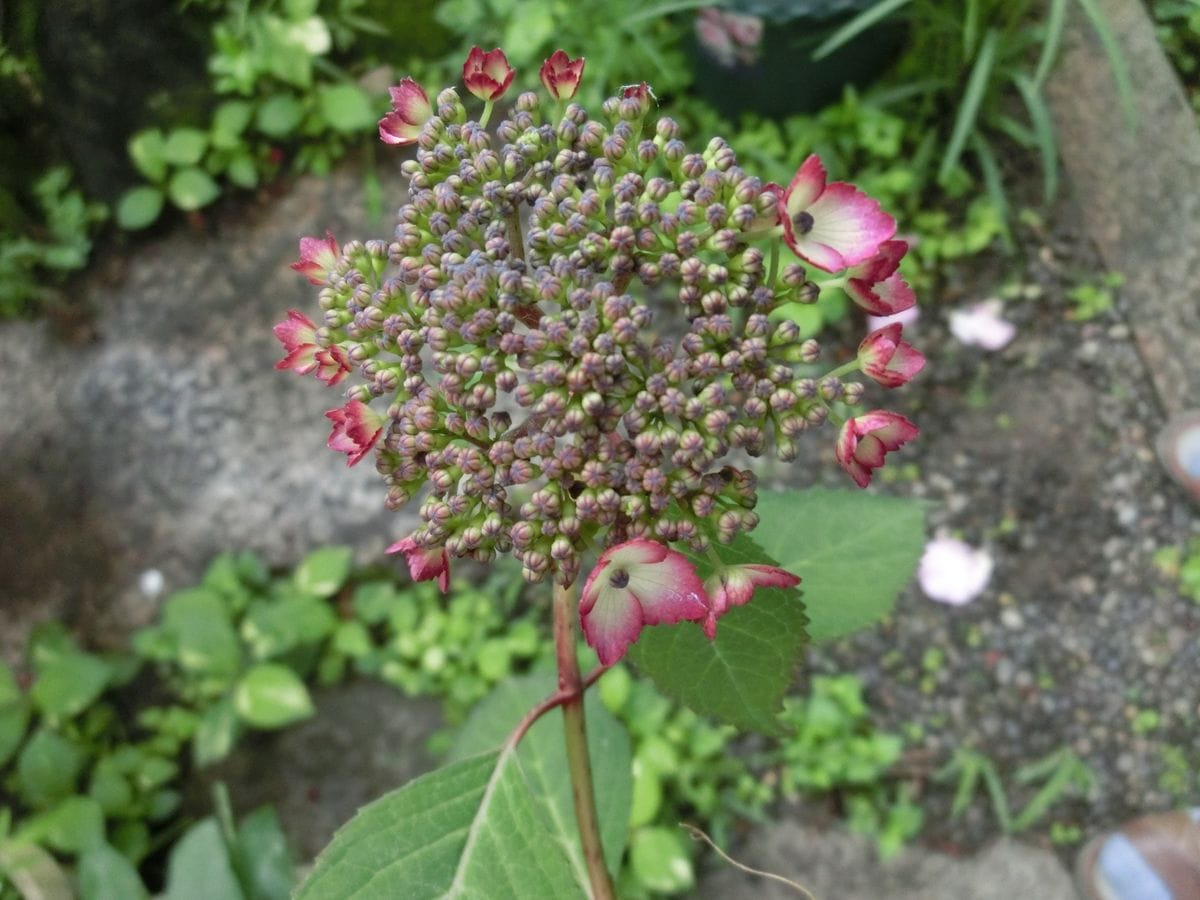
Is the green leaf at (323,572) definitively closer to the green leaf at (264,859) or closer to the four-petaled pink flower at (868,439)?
the green leaf at (264,859)

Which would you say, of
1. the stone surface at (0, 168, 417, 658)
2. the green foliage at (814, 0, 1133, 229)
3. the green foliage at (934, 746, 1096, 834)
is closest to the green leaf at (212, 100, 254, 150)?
the stone surface at (0, 168, 417, 658)

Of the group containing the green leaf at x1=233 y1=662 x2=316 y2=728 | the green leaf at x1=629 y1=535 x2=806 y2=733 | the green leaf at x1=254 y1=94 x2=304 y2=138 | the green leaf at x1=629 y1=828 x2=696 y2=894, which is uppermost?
the green leaf at x1=629 y1=535 x2=806 y2=733

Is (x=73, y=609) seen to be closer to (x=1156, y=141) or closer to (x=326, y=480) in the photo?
(x=326, y=480)

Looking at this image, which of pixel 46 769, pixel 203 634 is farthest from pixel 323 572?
pixel 46 769

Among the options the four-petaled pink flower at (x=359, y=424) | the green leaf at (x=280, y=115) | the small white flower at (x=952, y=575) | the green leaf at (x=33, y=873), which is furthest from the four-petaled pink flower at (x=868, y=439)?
the green leaf at (x=280, y=115)

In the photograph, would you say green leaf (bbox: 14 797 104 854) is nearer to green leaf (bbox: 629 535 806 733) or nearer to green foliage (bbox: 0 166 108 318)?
green foliage (bbox: 0 166 108 318)

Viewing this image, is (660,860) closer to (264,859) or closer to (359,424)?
(264,859)
